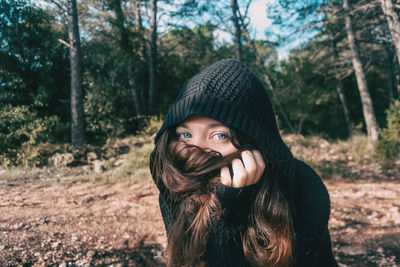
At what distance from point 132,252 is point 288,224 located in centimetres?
171

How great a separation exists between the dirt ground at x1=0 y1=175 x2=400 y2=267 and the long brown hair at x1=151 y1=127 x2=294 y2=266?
843mm

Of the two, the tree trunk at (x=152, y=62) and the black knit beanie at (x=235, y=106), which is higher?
the tree trunk at (x=152, y=62)

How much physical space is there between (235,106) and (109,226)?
2174 millimetres

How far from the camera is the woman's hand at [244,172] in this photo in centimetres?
115

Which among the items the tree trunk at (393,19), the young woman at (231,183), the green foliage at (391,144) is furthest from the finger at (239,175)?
the tree trunk at (393,19)

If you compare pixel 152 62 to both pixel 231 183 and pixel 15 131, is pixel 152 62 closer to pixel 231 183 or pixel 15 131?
pixel 15 131

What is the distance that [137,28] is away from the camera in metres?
12.0

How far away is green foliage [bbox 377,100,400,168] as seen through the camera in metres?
7.52

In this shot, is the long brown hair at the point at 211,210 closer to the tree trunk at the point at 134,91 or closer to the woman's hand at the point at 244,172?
the woman's hand at the point at 244,172

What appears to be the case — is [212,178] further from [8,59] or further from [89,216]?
[89,216]

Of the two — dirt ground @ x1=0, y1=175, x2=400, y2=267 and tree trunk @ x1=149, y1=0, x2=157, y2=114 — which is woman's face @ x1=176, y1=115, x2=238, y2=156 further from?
tree trunk @ x1=149, y1=0, x2=157, y2=114

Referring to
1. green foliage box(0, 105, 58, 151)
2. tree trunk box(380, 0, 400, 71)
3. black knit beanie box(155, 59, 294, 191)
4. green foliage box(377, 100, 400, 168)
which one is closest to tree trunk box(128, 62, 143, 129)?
green foliage box(377, 100, 400, 168)

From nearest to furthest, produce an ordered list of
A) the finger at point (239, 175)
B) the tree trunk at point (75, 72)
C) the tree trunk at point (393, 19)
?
1. the finger at point (239, 175)
2. the tree trunk at point (75, 72)
3. the tree trunk at point (393, 19)

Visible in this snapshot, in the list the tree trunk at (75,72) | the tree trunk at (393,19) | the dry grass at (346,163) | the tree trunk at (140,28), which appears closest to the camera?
the tree trunk at (75,72)
